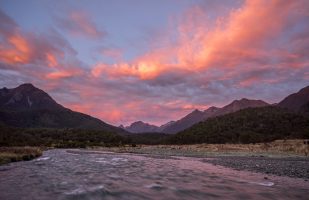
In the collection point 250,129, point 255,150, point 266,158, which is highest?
point 250,129

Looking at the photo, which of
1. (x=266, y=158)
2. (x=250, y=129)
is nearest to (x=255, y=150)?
(x=266, y=158)

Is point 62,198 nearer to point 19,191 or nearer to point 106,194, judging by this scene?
point 106,194

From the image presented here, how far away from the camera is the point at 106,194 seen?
16.3 metres

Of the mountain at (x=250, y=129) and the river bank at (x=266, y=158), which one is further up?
the mountain at (x=250, y=129)

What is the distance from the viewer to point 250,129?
131000 millimetres

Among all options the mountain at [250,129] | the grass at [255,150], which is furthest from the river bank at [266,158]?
the mountain at [250,129]

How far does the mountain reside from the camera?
114m

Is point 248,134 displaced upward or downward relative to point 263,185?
upward

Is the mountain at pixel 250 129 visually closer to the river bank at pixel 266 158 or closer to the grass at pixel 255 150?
the grass at pixel 255 150

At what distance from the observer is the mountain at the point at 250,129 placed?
114125 millimetres

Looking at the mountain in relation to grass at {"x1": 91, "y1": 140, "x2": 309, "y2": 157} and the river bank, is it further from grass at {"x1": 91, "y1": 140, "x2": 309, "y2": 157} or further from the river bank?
the river bank

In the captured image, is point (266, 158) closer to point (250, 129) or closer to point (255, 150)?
point (255, 150)

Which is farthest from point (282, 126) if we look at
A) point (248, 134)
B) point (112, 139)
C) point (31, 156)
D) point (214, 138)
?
point (31, 156)

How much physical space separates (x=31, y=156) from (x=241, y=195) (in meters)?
39.4
